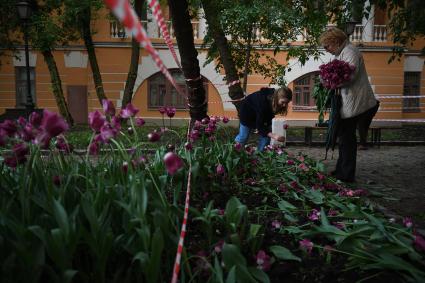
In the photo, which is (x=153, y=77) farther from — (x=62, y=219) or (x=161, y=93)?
(x=62, y=219)

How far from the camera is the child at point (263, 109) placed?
5125 mm

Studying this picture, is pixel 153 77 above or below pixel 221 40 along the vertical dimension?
below

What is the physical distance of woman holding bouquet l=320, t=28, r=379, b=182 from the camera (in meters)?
4.92

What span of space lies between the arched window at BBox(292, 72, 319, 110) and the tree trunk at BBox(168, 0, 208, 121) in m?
14.6

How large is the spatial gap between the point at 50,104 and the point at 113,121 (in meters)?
19.8

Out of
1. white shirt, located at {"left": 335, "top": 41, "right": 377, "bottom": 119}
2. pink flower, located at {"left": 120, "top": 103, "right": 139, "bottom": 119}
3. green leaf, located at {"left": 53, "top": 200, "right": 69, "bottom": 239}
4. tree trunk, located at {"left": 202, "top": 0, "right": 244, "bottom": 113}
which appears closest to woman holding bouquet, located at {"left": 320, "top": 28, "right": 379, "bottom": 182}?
white shirt, located at {"left": 335, "top": 41, "right": 377, "bottom": 119}

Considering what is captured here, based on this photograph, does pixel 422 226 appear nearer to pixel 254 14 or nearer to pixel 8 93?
pixel 254 14

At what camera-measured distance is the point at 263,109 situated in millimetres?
5535

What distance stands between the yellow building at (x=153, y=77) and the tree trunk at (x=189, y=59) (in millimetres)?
13744

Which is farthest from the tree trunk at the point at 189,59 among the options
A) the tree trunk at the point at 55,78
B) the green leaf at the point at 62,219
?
the tree trunk at the point at 55,78

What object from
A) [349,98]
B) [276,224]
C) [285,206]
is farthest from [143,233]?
[349,98]

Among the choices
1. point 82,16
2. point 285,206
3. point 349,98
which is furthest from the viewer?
point 82,16

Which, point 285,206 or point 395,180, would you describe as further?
point 395,180

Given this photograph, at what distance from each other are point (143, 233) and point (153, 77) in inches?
753
